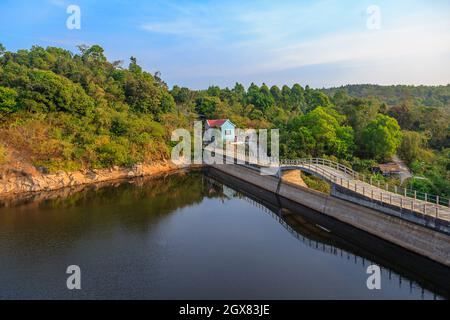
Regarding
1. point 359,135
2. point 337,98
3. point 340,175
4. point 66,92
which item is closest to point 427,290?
point 340,175

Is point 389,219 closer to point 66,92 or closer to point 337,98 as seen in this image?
point 66,92

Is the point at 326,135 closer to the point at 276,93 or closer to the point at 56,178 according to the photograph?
the point at 56,178

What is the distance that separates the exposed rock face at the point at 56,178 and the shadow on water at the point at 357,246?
2082cm

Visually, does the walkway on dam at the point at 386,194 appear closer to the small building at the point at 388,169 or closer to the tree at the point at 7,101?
the small building at the point at 388,169

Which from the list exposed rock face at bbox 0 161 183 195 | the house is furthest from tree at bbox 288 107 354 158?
exposed rock face at bbox 0 161 183 195

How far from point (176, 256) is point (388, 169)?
86.2 feet

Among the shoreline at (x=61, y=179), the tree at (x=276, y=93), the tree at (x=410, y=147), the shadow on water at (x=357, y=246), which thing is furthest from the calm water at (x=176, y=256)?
the tree at (x=276, y=93)

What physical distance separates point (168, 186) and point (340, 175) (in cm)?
2192

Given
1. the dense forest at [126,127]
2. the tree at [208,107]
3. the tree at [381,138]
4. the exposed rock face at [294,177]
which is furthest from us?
the tree at [208,107]

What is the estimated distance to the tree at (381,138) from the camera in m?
37.6

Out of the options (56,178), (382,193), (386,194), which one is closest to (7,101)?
(56,178)

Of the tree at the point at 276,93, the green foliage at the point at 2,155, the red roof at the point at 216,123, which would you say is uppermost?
the tree at the point at 276,93

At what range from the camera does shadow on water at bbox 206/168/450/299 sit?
16.1 m

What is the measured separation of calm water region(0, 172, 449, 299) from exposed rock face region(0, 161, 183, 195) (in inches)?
215
